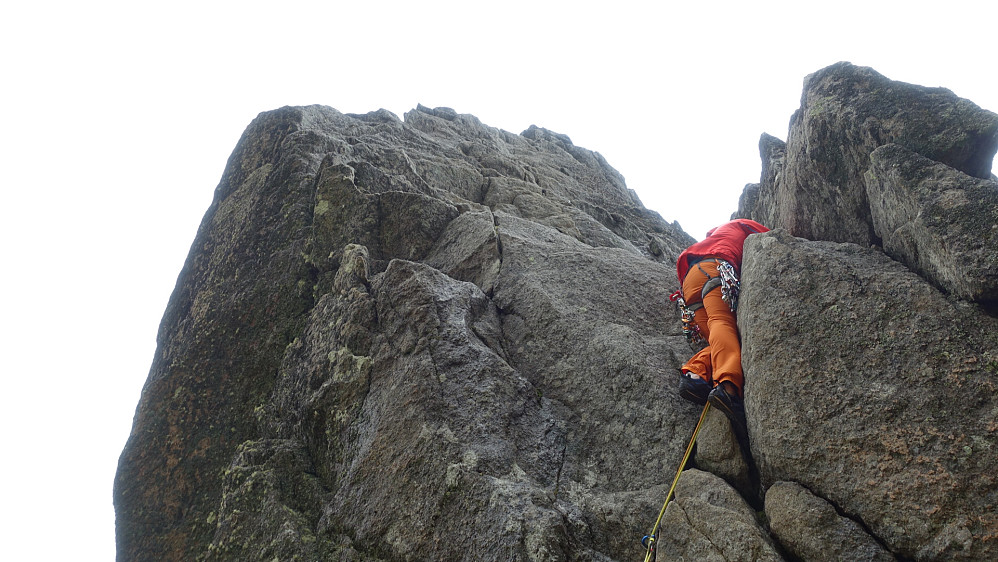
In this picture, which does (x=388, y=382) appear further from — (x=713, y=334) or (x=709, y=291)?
(x=709, y=291)

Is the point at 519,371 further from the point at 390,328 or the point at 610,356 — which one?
the point at 390,328

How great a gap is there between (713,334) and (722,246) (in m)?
1.78

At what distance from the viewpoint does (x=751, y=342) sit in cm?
646

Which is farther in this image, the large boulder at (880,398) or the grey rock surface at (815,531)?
the grey rock surface at (815,531)

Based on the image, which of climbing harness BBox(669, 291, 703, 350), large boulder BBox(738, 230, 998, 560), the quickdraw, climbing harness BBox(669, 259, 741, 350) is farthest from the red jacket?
large boulder BBox(738, 230, 998, 560)

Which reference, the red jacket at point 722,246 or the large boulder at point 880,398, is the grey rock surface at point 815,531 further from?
the red jacket at point 722,246

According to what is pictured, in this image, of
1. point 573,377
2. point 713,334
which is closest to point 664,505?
point 573,377

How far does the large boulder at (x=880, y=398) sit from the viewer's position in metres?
4.57

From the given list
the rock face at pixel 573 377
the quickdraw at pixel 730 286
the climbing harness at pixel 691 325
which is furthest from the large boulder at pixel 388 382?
the quickdraw at pixel 730 286

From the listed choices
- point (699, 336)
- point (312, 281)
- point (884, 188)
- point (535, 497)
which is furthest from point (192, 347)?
point (884, 188)

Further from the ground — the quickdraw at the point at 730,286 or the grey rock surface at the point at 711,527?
the quickdraw at the point at 730,286

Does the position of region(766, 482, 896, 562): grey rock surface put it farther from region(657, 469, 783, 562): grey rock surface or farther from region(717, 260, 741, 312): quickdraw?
region(717, 260, 741, 312): quickdraw

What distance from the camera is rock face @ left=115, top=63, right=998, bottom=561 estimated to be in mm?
5102

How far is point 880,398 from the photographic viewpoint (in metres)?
5.23
